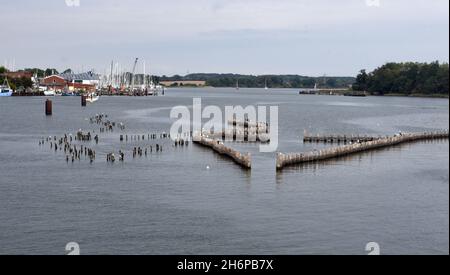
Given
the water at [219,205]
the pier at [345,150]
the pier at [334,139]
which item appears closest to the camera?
the water at [219,205]

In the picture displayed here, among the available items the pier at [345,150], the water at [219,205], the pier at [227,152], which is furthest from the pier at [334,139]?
the pier at [227,152]

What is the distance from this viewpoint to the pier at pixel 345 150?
251 feet

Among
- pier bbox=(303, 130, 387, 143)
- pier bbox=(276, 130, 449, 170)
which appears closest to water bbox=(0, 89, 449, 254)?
pier bbox=(276, 130, 449, 170)

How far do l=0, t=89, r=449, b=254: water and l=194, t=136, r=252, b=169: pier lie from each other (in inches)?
47.1

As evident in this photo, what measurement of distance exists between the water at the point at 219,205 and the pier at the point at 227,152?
1195 millimetres

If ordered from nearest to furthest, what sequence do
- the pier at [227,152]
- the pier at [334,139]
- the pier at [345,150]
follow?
the pier at [227,152], the pier at [345,150], the pier at [334,139]

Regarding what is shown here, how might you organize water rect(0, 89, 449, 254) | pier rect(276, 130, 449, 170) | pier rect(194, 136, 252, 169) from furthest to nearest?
pier rect(276, 130, 449, 170) < pier rect(194, 136, 252, 169) < water rect(0, 89, 449, 254)

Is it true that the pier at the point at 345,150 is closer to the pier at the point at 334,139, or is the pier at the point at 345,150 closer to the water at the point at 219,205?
the water at the point at 219,205

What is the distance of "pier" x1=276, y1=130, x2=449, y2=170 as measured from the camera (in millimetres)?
76625

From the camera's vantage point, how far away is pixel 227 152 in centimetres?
8481

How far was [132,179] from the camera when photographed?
67.4m

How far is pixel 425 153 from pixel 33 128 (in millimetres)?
73052

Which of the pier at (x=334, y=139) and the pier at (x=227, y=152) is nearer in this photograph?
the pier at (x=227, y=152)

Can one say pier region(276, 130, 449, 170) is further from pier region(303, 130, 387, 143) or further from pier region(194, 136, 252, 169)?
pier region(303, 130, 387, 143)
